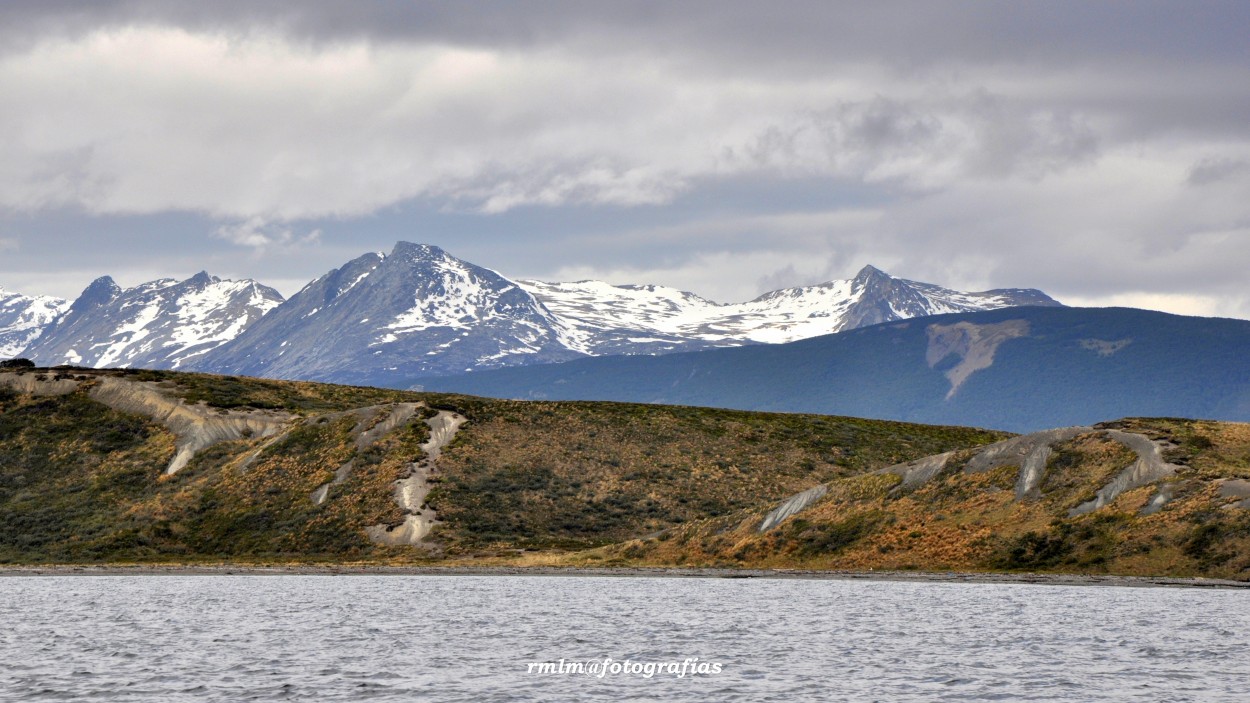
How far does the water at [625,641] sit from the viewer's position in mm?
46594

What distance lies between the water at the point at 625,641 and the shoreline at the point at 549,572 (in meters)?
3.43

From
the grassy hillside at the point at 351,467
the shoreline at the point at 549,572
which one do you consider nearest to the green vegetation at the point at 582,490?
the grassy hillside at the point at 351,467

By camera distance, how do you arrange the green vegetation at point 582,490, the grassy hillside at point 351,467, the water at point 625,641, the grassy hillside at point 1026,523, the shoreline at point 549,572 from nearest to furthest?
1. the water at point 625,641
2. the grassy hillside at point 1026,523
3. the shoreline at point 549,572
4. the green vegetation at point 582,490
5. the grassy hillside at point 351,467

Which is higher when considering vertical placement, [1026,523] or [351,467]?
[351,467]

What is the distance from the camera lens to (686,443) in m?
157

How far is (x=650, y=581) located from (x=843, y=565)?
1720 centimetres

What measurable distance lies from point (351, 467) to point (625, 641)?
8127 centimetres

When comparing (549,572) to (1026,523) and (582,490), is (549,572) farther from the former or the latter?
(1026,523)

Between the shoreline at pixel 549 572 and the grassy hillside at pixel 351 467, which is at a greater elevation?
the grassy hillside at pixel 351 467

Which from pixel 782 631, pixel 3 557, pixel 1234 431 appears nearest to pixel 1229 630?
pixel 782 631

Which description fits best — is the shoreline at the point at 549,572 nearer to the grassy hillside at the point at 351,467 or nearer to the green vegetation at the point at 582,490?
the green vegetation at the point at 582,490

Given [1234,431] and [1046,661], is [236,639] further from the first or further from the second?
[1234,431]

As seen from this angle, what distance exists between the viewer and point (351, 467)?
138 metres

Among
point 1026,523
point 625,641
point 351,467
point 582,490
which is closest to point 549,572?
point 582,490
